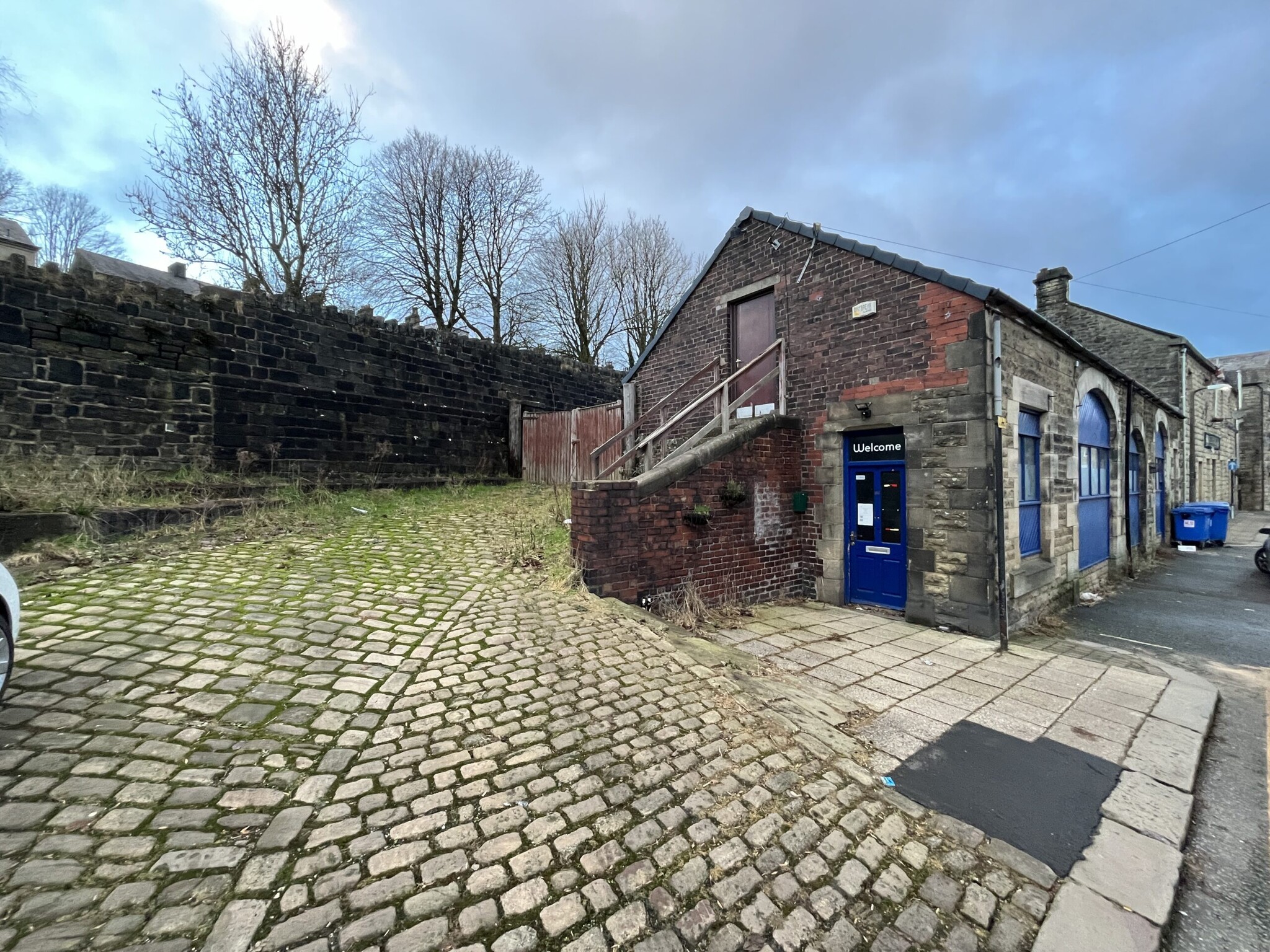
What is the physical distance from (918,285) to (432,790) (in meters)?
7.47

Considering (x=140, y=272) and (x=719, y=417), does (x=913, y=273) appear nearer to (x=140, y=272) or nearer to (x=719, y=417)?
(x=719, y=417)

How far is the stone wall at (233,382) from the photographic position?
7.42 meters

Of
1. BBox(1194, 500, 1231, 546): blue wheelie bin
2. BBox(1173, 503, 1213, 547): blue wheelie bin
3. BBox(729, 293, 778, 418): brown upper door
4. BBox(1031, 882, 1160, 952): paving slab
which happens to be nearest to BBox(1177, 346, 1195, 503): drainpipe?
BBox(1194, 500, 1231, 546): blue wheelie bin

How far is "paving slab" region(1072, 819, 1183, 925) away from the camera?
236 cm

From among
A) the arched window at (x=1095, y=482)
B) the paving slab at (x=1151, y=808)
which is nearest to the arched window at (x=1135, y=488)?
the arched window at (x=1095, y=482)

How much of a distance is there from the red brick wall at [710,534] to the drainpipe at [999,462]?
253cm

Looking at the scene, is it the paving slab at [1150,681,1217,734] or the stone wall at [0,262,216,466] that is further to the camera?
the stone wall at [0,262,216,466]

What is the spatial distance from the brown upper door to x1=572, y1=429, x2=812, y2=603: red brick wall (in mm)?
1093

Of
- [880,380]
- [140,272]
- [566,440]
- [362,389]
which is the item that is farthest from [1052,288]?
[140,272]

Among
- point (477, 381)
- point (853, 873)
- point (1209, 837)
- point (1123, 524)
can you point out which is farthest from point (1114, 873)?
point (477, 381)

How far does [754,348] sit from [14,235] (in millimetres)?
27730

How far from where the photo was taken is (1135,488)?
1226cm

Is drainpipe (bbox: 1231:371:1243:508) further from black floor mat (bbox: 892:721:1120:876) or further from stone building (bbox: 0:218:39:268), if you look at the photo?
stone building (bbox: 0:218:39:268)

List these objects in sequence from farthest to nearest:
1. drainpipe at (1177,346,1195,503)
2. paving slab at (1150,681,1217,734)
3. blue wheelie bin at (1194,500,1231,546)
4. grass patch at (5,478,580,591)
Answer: drainpipe at (1177,346,1195,503) < blue wheelie bin at (1194,500,1231,546) < grass patch at (5,478,580,591) < paving slab at (1150,681,1217,734)
